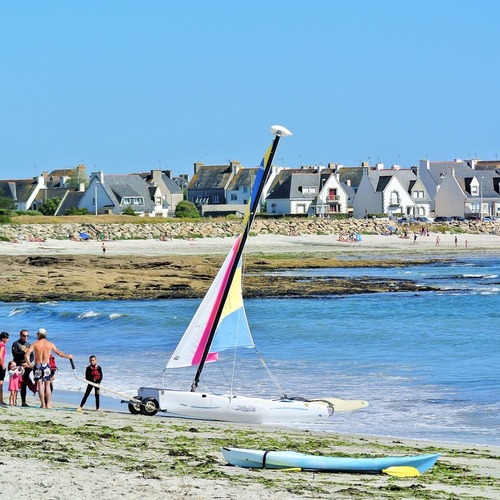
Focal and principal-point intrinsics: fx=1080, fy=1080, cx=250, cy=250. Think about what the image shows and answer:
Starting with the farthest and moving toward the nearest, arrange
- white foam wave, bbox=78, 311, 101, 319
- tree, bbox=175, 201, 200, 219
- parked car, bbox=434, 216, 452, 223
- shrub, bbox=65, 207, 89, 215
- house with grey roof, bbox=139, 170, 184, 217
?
house with grey roof, bbox=139, 170, 184, 217
parked car, bbox=434, 216, 452, 223
tree, bbox=175, 201, 200, 219
shrub, bbox=65, 207, 89, 215
white foam wave, bbox=78, 311, 101, 319

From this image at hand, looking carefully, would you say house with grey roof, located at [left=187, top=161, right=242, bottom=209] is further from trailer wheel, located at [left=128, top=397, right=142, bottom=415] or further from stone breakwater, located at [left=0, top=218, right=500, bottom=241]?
trailer wheel, located at [left=128, top=397, right=142, bottom=415]

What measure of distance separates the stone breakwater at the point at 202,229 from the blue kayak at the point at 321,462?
58.8 meters

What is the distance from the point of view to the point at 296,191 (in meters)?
102

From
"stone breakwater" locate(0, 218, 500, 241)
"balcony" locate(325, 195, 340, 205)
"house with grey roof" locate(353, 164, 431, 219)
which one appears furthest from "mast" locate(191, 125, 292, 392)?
"balcony" locate(325, 195, 340, 205)

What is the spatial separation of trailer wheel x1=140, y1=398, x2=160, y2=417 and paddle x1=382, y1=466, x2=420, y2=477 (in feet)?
18.4

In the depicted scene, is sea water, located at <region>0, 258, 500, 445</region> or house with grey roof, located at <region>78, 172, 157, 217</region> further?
house with grey roof, located at <region>78, 172, 157, 217</region>

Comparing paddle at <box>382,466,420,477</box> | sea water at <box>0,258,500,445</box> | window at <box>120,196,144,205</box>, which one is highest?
window at <box>120,196,144,205</box>

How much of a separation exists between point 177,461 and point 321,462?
4.75 feet

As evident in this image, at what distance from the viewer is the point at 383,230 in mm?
86750

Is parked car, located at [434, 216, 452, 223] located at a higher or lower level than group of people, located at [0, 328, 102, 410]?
higher

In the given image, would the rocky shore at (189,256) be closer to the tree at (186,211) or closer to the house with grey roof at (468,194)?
the tree at (186,211)

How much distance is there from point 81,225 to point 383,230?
2487cm

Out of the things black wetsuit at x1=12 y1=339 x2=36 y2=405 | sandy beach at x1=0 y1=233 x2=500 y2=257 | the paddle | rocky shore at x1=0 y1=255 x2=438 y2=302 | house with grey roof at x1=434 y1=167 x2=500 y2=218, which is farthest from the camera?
house with grey roof at x1=434 y1=167 x2=500 y2=218

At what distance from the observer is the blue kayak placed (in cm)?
1038
